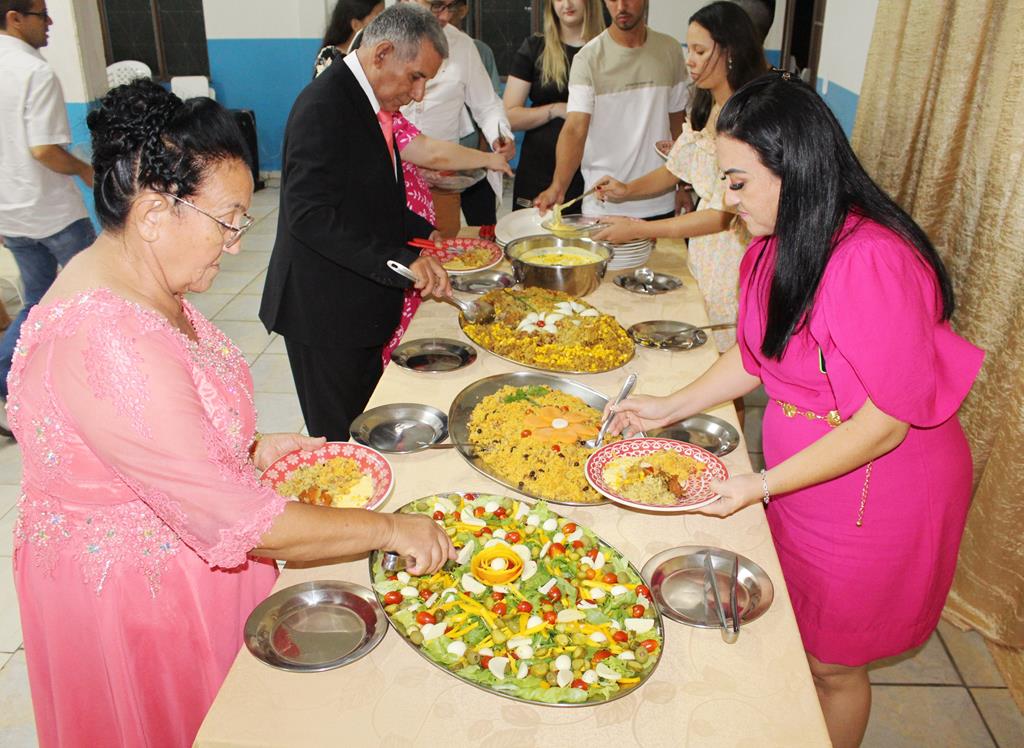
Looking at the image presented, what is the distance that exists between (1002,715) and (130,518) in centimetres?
242

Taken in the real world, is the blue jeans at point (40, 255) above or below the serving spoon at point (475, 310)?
below

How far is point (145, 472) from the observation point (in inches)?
47.9

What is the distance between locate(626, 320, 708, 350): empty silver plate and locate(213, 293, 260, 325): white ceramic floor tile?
3198mm

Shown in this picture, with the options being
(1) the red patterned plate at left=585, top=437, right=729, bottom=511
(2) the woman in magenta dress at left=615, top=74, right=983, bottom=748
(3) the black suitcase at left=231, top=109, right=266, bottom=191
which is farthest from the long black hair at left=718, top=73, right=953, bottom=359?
(3) the black suitcase at left=231, top=109, right=266, bottom=191

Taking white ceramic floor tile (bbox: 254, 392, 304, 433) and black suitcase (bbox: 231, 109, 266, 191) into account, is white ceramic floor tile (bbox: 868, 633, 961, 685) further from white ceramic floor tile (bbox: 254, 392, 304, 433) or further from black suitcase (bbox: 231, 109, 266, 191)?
black suitcase (bbox: 231, 109, 266, 191)

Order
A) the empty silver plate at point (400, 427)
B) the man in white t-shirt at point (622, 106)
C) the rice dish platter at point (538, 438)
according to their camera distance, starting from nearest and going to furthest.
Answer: the rice dish platter at point (538, 438) < the empty silver plate at point (400, 427) < the man in white t-shirt at point (622, 106)

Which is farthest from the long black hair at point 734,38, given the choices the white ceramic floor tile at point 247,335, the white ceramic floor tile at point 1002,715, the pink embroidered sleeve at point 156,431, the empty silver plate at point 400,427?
the white ceramic floor tile at point 247,335

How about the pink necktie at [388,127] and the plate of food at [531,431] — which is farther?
the pink necktie at [388,127]

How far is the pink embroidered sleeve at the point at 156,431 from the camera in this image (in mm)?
1200

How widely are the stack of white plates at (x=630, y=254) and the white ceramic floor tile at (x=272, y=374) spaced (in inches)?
75.3

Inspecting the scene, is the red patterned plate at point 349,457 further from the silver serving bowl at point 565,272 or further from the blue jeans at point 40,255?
the blue jeans at point 40,255

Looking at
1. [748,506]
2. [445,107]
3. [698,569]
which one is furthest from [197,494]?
[445,107]

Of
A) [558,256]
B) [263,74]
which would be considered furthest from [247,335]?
[263,74]

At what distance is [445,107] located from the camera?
13.5 feet
